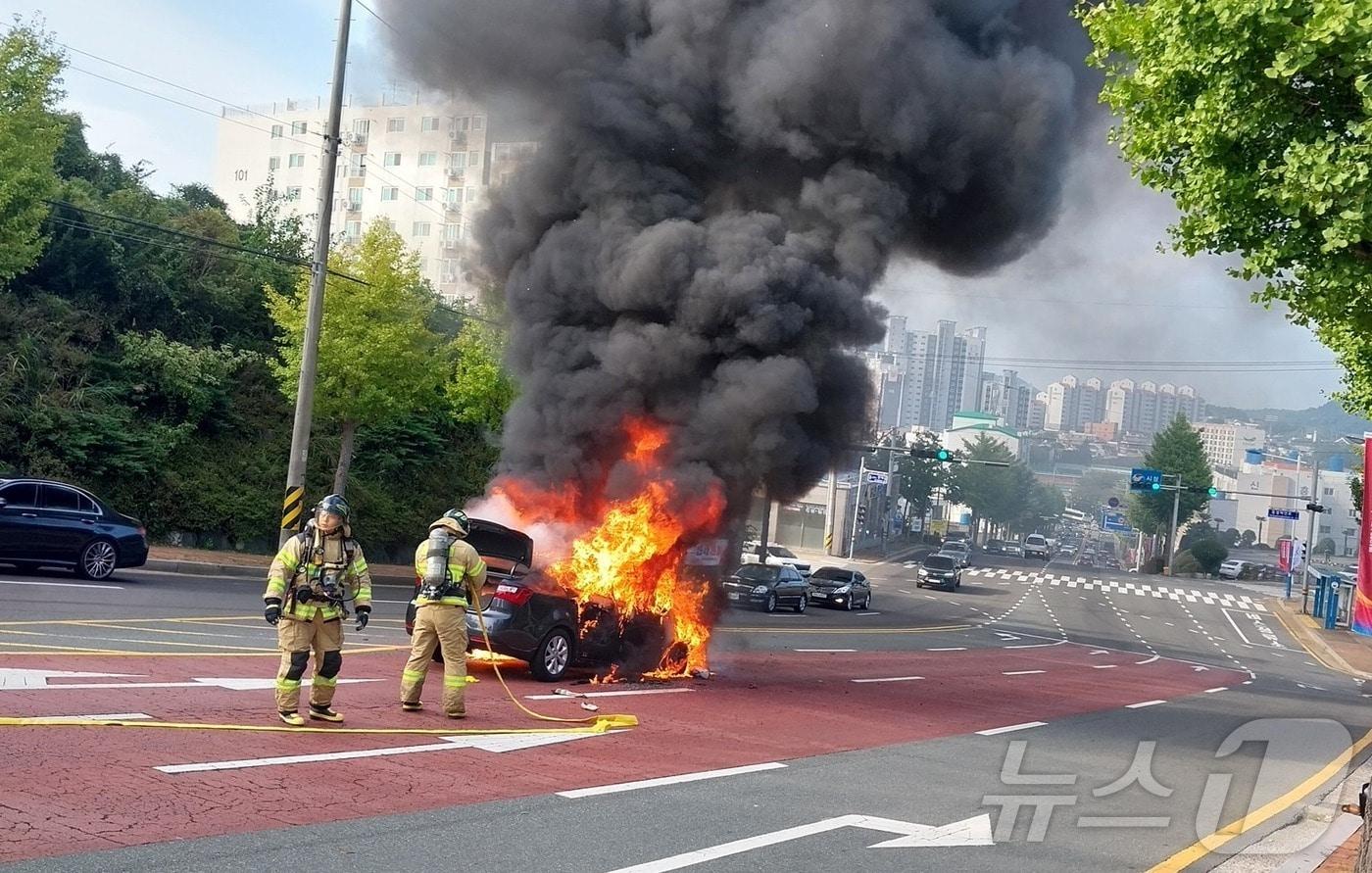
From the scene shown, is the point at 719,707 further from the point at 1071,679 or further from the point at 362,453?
the point at 362,453

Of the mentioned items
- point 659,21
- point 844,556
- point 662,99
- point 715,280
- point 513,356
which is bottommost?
point 844,556

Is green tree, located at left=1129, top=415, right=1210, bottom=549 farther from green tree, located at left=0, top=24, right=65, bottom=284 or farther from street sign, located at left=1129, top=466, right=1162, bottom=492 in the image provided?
green tree, located at left=0, top=24, right=65, bottom=284

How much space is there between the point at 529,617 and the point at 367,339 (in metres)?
15.6

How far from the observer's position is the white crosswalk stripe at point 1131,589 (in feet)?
183

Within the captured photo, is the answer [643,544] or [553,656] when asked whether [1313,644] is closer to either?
[643,544]

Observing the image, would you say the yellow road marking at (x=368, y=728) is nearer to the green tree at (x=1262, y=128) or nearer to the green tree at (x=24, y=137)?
the green tree at (x=1262, y=128)

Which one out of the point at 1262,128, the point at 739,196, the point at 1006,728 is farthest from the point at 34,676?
the point at 1262,128

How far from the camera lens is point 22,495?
1806cm

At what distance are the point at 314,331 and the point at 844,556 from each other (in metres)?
47.8

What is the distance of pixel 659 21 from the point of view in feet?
52.9

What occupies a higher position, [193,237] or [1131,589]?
[193,237]

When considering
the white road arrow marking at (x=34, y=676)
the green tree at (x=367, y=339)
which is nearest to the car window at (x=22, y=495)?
the green tree at (x=367, y=339)

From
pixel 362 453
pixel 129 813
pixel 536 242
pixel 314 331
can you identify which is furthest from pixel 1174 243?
pixel 362 453

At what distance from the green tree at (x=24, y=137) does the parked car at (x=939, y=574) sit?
35908mm
